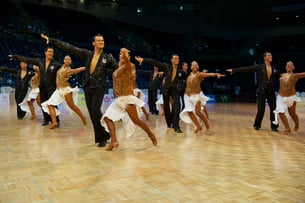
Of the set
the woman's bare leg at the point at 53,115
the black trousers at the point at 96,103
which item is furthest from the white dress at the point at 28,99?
the black trousers at the point at 96,103

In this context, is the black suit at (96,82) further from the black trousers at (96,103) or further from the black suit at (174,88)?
the black suit at (174,88)

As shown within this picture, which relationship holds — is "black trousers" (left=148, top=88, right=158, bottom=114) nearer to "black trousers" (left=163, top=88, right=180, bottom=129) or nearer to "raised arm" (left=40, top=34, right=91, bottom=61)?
"black trousers" (left=163, top=88, right=180, bottom=129)

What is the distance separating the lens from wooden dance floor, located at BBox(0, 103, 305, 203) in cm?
277

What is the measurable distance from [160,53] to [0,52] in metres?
11.1

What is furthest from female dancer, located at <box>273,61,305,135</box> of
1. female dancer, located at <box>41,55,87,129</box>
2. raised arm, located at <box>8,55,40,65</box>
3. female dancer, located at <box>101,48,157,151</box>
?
raised arm, located at <box>8,55,40,65</box>

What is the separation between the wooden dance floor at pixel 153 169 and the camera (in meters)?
2.77

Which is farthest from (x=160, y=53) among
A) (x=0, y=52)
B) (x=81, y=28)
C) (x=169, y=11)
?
(x=0, y=52)

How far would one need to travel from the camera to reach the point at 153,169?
360 centimetres

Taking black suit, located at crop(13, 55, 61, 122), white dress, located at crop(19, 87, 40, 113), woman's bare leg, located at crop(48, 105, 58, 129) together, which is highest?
black suit, located at crop(13, 55, 61, 122)

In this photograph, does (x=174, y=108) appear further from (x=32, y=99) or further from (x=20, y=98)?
(x=20, y=98)

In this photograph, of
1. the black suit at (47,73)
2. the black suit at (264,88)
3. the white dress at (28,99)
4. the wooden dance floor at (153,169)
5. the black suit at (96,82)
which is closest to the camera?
the wooden dance floor at (153,169)

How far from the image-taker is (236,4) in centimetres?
2203

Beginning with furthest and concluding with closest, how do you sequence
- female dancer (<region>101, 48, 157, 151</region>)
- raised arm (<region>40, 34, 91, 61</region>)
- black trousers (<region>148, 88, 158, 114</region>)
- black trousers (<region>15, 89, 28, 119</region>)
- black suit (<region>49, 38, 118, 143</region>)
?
black trousers (<region>148, 88, 158, 114</region>), black trousers (<region>15, 89, 28, 119</region>), raised arm (<region>40, 34, 91, 61</region>), black suit (<region>49, 38, 118, 143</region>), female dancer (<region>101, 48, 157, 151</region>)

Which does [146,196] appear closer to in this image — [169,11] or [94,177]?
[94,177]
